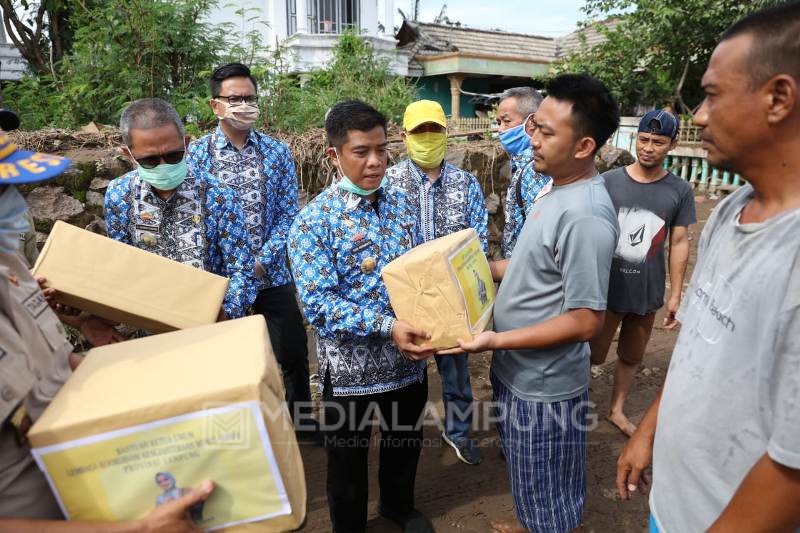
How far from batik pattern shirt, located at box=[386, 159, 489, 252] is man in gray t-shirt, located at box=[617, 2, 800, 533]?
190cm

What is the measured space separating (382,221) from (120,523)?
1455 millimetres

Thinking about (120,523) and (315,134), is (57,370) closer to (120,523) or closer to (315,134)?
(120,523)

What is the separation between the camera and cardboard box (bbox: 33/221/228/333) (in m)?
1.69

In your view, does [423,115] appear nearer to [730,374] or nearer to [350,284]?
[350,284]

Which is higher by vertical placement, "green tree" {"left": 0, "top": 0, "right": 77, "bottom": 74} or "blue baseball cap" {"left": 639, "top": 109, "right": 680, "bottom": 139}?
"green tree" {"left": 0, "top": 0, "right": 77, "bottom": 74}

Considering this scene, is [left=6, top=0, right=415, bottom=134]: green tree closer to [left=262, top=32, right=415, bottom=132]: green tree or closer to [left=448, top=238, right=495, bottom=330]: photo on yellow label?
[left=262, top=32, right=415, bottom=132]: green tree

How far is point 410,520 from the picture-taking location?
256 centimetres

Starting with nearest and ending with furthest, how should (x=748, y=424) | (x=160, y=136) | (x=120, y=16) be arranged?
(x=748, y=424) < (x=160, y=136) < (x=120, y=16)

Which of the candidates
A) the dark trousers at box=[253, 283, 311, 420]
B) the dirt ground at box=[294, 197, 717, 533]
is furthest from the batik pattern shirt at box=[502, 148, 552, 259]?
the dark trousers at box=[253, 283, 311, 420]

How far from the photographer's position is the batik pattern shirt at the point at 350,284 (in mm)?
2053

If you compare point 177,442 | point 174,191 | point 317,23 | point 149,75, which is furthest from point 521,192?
point 317,23

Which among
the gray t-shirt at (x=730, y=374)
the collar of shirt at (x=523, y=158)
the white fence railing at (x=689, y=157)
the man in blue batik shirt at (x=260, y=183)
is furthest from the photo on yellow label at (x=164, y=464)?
the white fence railing at (x=689, y=157)

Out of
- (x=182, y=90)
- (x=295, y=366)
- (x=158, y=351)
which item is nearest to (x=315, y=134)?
(x=182, y=90)

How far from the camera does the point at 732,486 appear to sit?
1109 mm
